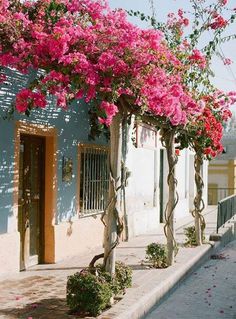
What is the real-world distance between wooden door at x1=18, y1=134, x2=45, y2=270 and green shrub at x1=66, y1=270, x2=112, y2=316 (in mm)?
2811

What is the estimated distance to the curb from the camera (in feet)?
21.4

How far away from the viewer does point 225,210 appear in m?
14.9

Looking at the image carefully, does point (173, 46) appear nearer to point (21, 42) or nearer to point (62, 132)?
point (62, 132)

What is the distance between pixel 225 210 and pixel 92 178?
4938mm

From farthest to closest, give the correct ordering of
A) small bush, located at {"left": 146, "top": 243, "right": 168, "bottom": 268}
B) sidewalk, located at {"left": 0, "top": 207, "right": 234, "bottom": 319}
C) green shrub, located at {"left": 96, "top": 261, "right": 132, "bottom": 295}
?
1. small bush, located at {"left": 146, "top": 243, "right": 168, "bottom": 268}
2. green shrub, located at {"left": 96, "top": 261, "right": 132, "bottom": 295}
3. sidewalk, located at {"left": 0, "top": 207, "right": 234, "bottom": 319}

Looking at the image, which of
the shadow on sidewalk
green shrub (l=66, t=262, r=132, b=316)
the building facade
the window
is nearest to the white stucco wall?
the building facade

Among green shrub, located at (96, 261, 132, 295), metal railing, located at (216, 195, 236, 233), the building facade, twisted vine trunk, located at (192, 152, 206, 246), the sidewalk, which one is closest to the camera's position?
the sidewalk

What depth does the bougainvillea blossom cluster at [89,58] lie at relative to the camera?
20.6ft

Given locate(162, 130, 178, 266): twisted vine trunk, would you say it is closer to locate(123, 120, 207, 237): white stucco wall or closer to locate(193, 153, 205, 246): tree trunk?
locate(193, 153, 205, 246): tree trunk

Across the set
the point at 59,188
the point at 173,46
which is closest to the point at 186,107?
the point at 173,46

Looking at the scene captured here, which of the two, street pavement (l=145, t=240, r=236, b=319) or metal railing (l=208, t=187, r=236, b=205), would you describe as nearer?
street pavement (l=145, t=240, r=236, b=319)

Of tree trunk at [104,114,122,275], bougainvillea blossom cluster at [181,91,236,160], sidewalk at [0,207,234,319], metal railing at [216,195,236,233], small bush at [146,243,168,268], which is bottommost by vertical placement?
sidewalk at [0,207,234,319]

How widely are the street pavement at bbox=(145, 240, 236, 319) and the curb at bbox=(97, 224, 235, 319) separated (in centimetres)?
11

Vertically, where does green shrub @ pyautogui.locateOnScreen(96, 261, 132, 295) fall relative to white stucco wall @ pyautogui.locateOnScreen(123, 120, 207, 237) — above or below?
below
